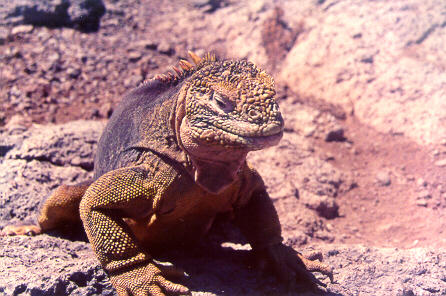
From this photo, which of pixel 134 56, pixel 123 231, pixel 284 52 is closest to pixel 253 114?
pixel 123 231

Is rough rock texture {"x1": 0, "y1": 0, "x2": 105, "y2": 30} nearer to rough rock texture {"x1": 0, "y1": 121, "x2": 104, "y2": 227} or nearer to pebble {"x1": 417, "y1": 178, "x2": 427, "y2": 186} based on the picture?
rough rock texture {"x1": 0, "y1": 121, "x2": 104, "y2": 227}

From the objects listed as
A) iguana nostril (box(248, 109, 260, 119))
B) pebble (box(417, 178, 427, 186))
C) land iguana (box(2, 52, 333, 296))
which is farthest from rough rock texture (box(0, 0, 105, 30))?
iguana nostril (box(248, 109, 260, 119))

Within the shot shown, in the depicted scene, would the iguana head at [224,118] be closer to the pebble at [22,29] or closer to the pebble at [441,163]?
the pebble at [441,163]

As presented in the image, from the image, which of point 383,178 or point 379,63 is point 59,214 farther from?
point 379,63

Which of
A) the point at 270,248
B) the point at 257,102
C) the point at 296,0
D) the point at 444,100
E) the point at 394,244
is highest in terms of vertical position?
the point at 296,0

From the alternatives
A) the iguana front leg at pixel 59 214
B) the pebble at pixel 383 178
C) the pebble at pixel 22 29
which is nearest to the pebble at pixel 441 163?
the pebble at pixel 383 178

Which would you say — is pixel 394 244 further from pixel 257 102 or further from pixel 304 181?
pixel 257 102

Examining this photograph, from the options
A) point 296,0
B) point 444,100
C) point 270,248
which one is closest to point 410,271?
point 270,248
